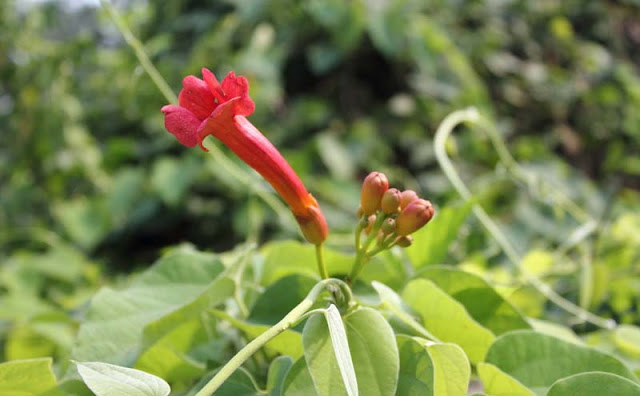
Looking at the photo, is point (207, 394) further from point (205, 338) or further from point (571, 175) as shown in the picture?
point (571, 175)

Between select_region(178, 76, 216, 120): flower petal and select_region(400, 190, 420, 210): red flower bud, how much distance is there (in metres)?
0.13

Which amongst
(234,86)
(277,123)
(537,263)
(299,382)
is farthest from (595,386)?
(277,123)

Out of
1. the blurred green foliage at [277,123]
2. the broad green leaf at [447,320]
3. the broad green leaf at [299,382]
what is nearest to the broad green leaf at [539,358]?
the broad green leaf at [447,320]

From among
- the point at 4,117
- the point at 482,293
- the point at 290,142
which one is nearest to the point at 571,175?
the point at 290,142

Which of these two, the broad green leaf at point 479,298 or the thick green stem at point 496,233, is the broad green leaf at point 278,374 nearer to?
the broad green leaf at point 479,298

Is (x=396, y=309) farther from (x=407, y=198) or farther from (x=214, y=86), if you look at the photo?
(x=214, y=86)

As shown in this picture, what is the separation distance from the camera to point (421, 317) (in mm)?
431

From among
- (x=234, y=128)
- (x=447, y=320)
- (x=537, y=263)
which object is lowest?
(x=537, y=263)

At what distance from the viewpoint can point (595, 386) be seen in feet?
1.08

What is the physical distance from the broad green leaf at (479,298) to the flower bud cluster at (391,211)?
0.08 m

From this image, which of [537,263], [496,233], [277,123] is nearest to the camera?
[496,233]

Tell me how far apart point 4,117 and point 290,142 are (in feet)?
3.22

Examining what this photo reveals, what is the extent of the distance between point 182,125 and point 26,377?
166mm

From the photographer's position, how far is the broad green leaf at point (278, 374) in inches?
14.6
